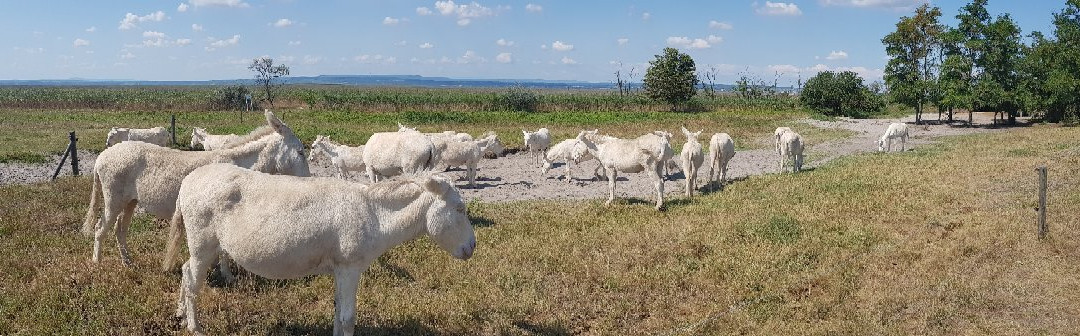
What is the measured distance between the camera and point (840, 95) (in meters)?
60.7

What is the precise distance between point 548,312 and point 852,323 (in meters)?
3.53

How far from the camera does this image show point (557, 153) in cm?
2250

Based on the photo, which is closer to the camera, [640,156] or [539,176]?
[640,156]

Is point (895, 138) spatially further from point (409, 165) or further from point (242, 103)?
point (242, 103)

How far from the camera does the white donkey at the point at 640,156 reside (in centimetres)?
1578

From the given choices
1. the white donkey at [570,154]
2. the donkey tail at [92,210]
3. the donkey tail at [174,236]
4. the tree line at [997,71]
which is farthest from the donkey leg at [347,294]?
the tree line at [997,71]

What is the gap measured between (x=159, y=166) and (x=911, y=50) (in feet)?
171

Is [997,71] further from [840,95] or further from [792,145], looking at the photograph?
[792,145]

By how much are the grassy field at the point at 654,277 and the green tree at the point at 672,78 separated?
1999 inches

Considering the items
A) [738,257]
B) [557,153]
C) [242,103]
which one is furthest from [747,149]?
[242,103]

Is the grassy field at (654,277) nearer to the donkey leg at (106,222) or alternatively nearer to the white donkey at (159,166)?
the donkey leg at (106,222)

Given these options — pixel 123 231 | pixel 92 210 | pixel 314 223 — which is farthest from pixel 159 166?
pixel 314 223

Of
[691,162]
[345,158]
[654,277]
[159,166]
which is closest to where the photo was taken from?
[159,166]

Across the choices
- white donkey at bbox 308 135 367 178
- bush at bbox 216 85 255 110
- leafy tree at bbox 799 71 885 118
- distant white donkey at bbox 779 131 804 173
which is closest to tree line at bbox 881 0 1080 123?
leafy tree at bbox 799 71 885 118
